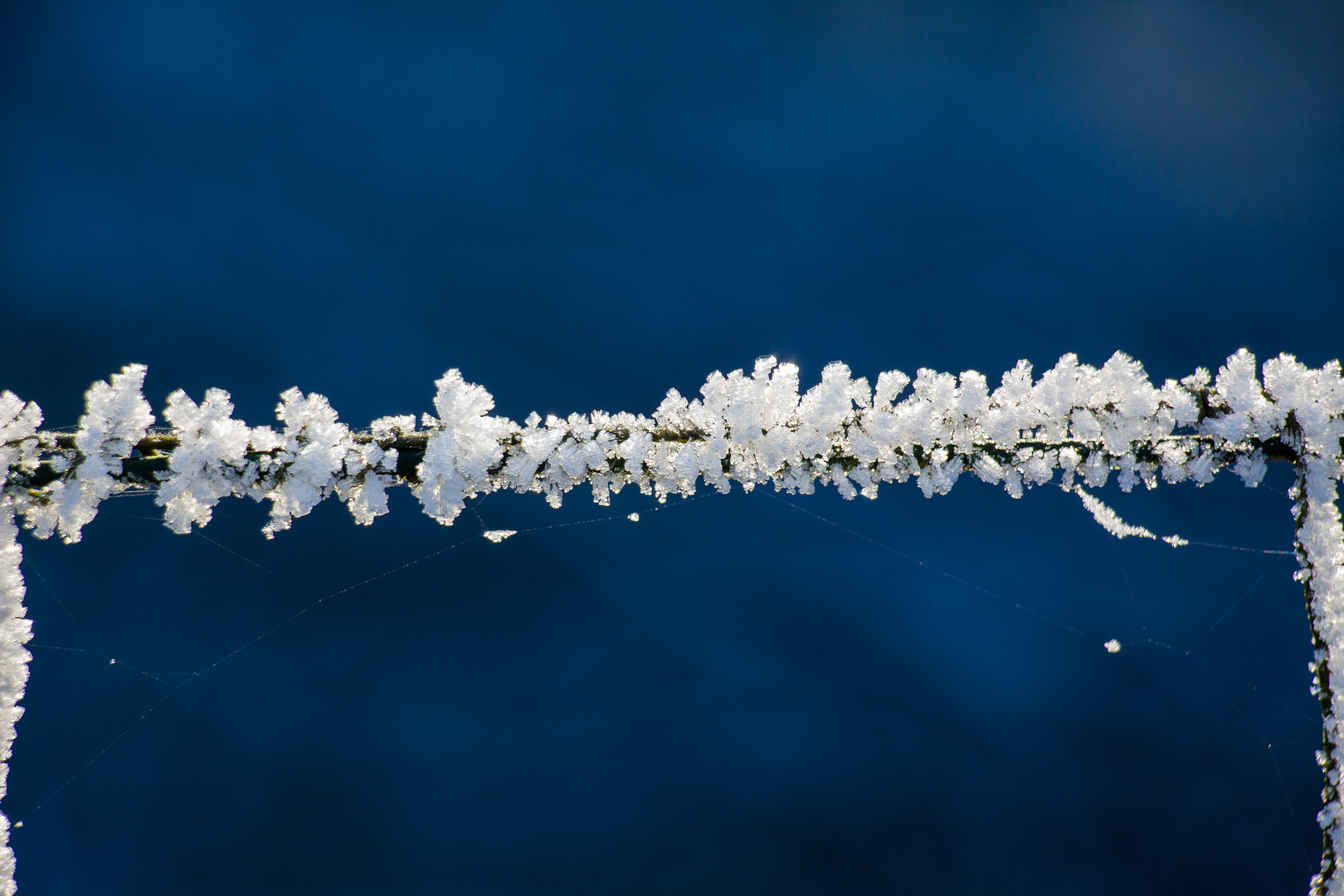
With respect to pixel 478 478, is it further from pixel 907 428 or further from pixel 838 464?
pixel 907 428

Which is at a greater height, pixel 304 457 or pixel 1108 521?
pixel 1108 521

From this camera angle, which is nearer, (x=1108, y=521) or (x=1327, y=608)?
(x=1327, y=608)

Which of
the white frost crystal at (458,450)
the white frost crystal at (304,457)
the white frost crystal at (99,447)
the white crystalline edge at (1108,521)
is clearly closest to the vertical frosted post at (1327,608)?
the white crystalline edge at (1108,521)

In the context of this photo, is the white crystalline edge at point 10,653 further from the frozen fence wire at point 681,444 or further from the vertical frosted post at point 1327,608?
the vertical frosted post at point 1327,608

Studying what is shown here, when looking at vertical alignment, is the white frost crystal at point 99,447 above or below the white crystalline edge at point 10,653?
above

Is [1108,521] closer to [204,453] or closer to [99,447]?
[204,453]

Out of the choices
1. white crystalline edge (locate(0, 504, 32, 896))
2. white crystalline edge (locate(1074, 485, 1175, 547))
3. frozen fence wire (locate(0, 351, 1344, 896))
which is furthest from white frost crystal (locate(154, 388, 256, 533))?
white crystalline edge (locate(1074, 485, 1175, 547))

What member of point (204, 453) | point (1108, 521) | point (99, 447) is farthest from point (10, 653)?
point (1108, 521)

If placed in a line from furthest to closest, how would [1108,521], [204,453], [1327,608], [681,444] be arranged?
[1108,521]
[1327,608]
[681,444]
[204,453]

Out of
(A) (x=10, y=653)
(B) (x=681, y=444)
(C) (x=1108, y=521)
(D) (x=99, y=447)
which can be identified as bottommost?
(A) (x=10, y=653)
